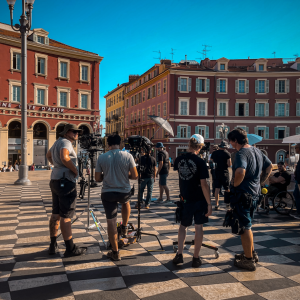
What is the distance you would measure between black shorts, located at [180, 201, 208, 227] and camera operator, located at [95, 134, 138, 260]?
2.87 ft

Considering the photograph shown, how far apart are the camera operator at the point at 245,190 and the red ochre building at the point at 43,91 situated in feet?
95.1

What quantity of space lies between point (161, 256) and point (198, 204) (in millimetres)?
1098

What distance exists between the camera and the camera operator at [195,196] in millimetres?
4227

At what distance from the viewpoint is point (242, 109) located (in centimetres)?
4488

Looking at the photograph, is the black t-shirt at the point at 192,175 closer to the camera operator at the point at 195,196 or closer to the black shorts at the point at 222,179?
the camera operator at the point at 195,196

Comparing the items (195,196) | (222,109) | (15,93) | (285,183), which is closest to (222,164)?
(285,183)

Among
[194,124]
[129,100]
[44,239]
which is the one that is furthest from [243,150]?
[129,100]

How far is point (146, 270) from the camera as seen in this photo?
4.20 metres

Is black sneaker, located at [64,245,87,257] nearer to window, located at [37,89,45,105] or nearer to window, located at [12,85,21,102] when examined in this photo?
window, located at [12,85,21,102]

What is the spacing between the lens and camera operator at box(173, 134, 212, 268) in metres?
4.23

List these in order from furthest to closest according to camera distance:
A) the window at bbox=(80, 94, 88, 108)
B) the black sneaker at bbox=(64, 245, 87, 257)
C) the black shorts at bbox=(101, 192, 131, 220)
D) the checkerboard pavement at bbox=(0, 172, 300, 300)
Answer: the window at bbox=(80, 94, 88, 108) < the black sneaker at bbox=(64, 245, 87, 257) < the black shorts at bbox=(101, 192, 131, 220) < the checkerboard pavement at bbox=(0, 172, 300, 300)

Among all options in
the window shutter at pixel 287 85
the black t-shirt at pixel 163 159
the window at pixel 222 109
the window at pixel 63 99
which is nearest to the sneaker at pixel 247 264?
the black t-shirt at pixel 163 159

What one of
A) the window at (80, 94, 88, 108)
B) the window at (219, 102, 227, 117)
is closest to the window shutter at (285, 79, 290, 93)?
the window at (219, 102, 227, 117)

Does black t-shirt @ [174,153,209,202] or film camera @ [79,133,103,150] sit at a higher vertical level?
film camera @ [79,133,103,150]
